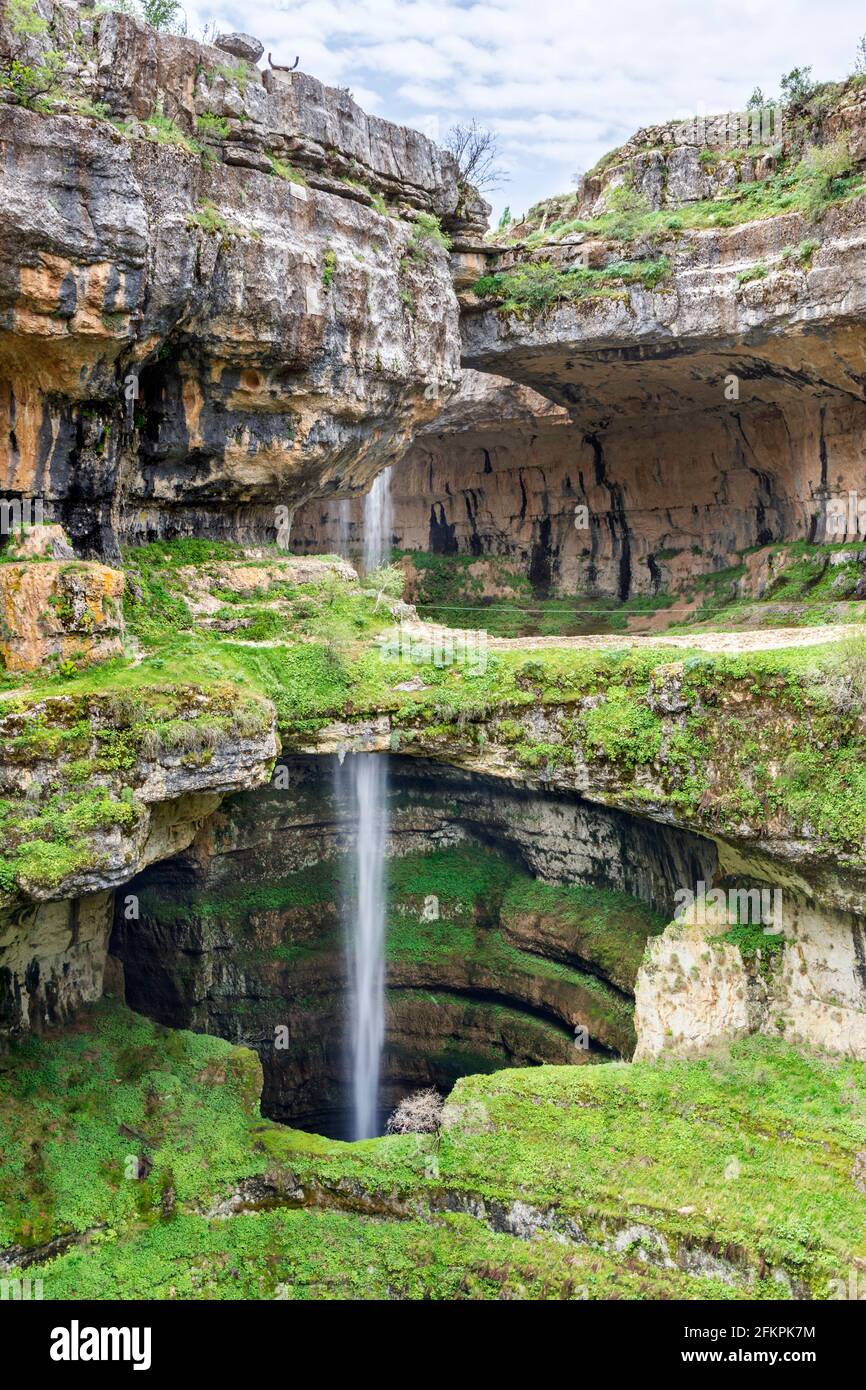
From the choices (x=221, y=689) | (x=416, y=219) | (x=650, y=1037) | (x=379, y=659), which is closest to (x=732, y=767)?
(x=650, y=1037)

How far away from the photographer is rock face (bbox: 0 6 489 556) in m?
17.0

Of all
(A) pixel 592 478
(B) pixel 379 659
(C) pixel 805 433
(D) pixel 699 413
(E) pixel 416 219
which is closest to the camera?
(B) pixel 379 659

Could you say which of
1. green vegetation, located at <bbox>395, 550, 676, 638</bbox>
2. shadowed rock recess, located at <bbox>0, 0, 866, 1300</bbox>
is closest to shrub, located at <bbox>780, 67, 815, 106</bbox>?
shadowed rock recess, located at <bbox>0, 0, 866, 1300</bbox>

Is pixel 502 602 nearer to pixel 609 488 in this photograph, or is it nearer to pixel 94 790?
pixel 609 488

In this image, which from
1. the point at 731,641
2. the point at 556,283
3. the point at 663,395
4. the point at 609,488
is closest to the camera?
the point at 731,641

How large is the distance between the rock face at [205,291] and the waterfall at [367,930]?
610 centimetres

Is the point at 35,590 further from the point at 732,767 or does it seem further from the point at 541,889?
the point at 541,889

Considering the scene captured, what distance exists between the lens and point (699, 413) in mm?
28938

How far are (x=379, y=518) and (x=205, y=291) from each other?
17625mm

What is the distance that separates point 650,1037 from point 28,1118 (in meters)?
9.62

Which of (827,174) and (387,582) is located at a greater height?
(827,174)

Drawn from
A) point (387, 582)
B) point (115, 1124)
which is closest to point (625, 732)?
point (387, 582)

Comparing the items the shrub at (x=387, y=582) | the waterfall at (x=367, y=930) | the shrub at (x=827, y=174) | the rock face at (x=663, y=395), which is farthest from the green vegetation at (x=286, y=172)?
the waterfall at (x=367, y=930)

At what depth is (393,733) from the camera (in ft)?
61.9
